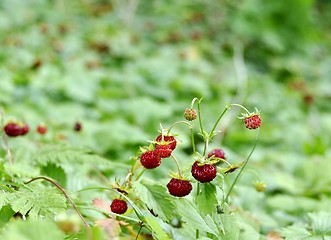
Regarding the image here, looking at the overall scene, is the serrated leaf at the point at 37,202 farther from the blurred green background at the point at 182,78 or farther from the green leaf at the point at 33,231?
the blurred green background at the point at 182,78

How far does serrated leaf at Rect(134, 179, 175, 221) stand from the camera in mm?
1045

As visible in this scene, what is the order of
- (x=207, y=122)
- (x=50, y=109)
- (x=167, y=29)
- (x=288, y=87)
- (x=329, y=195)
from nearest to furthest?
(x=329, y=195)
(x=50, y=109)
(x=207, y=122)
(x=288, y=87)
(x=167, y=29)

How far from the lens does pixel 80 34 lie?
5488 mm

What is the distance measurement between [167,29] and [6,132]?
4.80 meters

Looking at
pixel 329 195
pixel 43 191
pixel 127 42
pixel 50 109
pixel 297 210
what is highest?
pixel 127 42

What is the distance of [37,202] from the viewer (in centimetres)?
102

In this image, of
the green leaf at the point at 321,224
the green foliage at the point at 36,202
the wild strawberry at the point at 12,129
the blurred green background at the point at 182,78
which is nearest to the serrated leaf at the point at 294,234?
the green leaf at the point at 321,224

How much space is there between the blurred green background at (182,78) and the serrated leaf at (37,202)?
2.16 feet

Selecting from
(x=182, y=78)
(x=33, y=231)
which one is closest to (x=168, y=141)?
(x=33, y=231)

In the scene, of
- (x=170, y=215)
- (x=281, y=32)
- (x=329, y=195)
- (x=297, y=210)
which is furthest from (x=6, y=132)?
(x=281, y=32)

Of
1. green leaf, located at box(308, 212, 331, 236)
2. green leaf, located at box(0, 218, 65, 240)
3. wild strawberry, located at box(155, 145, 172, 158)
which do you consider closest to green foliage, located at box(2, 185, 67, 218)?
wild strawberry, located at box(155, 145, 172, 158)

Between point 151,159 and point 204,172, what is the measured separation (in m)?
0.12

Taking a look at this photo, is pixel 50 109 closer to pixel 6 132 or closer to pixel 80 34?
pixel 6 132

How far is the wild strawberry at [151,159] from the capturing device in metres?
1.04
